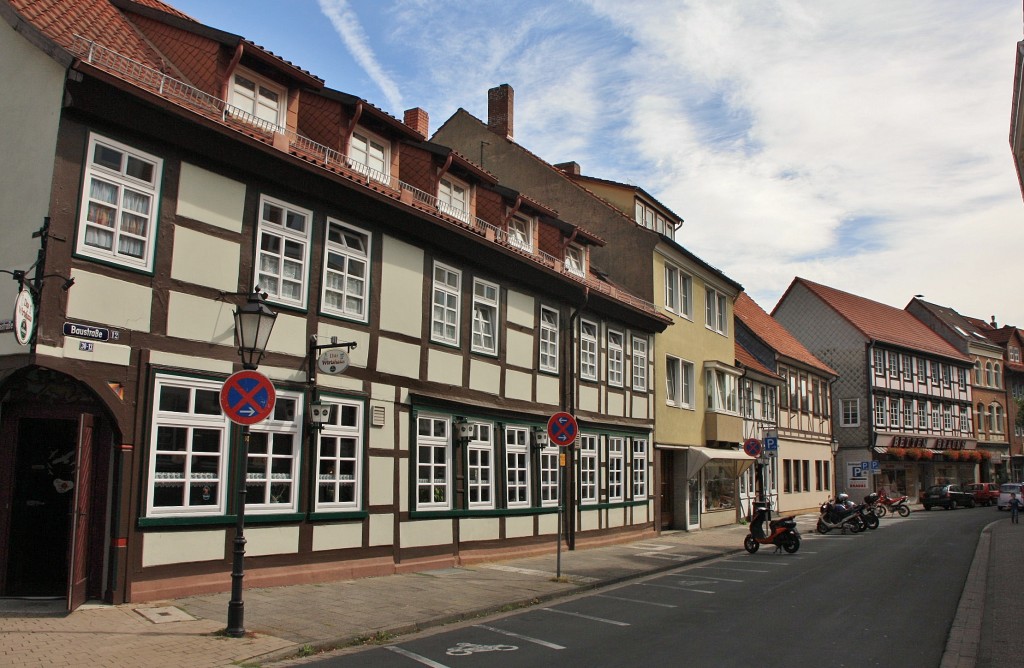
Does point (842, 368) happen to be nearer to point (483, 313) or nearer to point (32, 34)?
point (483, 313)

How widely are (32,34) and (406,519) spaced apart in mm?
9275

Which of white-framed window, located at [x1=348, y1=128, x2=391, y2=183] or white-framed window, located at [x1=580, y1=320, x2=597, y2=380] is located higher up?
white-framed window, located at [x1=348, y1=128, x2=391, y2=183]

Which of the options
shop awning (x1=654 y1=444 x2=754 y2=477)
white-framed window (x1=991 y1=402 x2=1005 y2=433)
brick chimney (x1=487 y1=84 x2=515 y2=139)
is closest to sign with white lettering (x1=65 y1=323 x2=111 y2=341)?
shop awning (x1=654 y1=444 x2=754 y2=477)

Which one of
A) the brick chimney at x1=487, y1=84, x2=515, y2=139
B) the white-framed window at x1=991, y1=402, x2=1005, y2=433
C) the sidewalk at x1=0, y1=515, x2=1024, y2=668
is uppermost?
the brick chimney at x1=487, y1=84, x2=515, y2=139

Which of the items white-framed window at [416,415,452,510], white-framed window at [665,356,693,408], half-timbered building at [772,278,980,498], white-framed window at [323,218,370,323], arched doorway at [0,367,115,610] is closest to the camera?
arched doorway at [0,367,115,610]

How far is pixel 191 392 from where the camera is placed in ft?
37.6

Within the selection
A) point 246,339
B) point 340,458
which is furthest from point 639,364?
point 246,339

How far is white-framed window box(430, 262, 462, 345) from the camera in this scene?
53.6 feet

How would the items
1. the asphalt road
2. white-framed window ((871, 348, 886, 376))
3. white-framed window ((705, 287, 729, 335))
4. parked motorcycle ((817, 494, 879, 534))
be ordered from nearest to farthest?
the asphalt road < parked motorcycle ((817, 494, 879, 534)) < white-framed window ((705, 287, 729, 335)) < white-framed window ((871, 348, 886, 376))

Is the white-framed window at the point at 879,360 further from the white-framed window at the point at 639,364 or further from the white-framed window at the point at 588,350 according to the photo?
the white-framed window at the point at 588,350

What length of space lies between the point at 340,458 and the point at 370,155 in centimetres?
576

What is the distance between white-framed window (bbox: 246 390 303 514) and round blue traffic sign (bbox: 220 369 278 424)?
2.95 metres

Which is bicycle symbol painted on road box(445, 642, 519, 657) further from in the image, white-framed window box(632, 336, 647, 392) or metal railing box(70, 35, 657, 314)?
white-framed window box(632, 336, 647, 392)

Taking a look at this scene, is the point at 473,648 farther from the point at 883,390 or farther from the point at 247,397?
the point at 883,390
